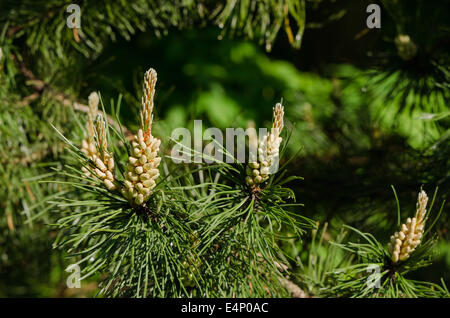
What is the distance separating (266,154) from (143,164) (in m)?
0.11

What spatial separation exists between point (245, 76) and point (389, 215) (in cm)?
114

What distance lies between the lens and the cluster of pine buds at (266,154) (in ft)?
1.16

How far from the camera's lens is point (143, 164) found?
14.2 inches

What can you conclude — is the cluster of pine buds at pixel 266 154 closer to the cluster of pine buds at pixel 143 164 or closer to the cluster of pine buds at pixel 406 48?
the cluster of pine buds at pixel 143 164

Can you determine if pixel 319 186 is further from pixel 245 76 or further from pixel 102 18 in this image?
pixel 245 76

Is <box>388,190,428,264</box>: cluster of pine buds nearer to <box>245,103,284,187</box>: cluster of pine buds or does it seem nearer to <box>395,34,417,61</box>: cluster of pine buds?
<box>245,103,284,187</box>: cluster of pine buds

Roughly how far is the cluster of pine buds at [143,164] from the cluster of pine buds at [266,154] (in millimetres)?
88

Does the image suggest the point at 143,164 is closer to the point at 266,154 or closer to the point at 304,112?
the point at 266,154

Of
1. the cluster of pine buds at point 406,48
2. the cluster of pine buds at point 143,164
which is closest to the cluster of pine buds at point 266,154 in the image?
the cluster of pine buds at point 143,164

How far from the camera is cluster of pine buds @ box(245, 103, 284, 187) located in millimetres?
352

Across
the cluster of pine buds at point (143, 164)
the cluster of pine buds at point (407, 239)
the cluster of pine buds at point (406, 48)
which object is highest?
the cluster of pine buds at point (406, 48)

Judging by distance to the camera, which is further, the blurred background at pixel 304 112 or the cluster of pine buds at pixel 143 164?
the blurred background at pixel 304 112

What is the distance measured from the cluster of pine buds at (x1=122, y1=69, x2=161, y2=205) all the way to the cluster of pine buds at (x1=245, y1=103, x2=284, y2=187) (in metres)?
0.09

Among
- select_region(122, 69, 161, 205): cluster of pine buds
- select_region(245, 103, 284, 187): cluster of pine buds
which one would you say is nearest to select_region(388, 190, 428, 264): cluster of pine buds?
select_region(245, 103, 284, 187): cluster of pine buds
